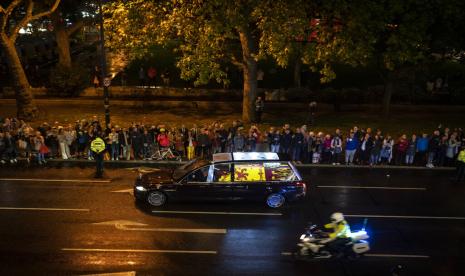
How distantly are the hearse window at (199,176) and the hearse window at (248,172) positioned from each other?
818 millimetres

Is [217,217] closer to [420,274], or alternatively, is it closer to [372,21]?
[420,274]

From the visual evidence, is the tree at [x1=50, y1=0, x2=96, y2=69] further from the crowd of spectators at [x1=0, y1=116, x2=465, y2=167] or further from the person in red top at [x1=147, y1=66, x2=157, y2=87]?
the crowd of spectators at [x1=0, y1=116, x2=465, y2=167]

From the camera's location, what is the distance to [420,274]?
400 inches

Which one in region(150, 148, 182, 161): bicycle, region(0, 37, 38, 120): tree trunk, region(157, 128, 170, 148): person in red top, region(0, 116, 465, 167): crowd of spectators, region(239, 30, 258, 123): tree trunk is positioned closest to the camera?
region(0, 116, 465, 167): crowd of spectators

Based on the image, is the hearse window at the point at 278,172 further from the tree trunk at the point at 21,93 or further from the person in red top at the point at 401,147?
the tree trunk at the point at 21,93

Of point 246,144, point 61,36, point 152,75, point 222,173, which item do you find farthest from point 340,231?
point 61,36

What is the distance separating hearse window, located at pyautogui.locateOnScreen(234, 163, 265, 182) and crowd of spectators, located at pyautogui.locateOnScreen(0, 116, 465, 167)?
4.82 m

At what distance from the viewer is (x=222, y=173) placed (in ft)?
45.1

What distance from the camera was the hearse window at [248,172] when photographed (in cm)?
1376

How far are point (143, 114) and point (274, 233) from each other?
16.3 m

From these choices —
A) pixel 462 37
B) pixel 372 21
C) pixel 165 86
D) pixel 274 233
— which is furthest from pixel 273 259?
pixel 165 86

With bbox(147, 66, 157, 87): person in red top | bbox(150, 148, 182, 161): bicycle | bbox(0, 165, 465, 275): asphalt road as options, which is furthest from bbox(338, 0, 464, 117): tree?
bbox(147, 66, 157, 87): person in red top

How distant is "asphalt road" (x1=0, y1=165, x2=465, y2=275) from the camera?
10.4 metres

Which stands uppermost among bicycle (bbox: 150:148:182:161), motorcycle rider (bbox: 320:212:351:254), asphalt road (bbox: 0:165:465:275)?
bicycle (bbox: 150:148:182:161)
